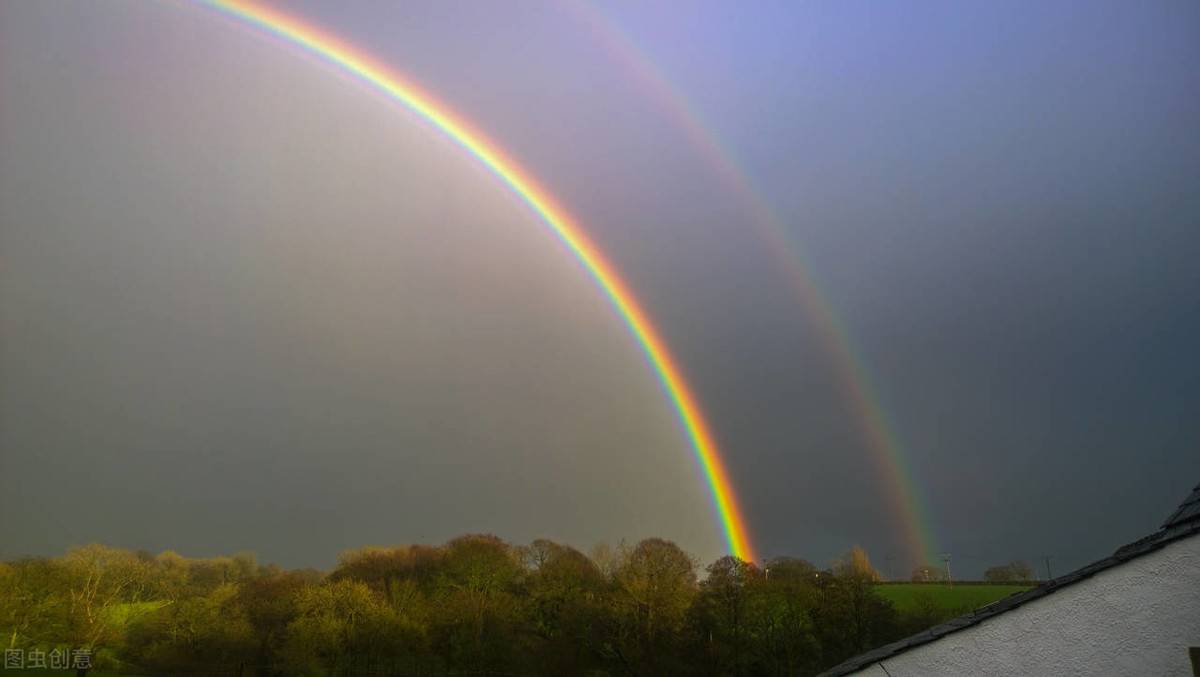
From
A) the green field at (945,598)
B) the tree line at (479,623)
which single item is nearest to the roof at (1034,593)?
the tree line at (479,623)

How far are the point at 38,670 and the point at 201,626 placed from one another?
12.2 meters

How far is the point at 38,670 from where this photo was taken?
226 feet

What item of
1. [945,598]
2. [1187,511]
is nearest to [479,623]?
[945,598]

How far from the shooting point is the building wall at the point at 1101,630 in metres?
4.44

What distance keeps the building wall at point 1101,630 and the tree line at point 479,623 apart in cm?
6974

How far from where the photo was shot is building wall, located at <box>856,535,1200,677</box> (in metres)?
4.44

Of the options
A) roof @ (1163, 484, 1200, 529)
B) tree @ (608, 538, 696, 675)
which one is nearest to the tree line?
tree @ (608, 538, 696, 675)

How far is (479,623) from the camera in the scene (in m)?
73.1

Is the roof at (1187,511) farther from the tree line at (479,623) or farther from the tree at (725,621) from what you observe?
the tree at (725,621)

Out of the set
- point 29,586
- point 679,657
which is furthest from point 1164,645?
point 29,586

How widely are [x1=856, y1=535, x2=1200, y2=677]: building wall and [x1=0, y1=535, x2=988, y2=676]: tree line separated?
69.7 metres

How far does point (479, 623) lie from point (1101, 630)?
73160mm

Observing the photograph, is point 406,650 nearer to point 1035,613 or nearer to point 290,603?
point 290,603

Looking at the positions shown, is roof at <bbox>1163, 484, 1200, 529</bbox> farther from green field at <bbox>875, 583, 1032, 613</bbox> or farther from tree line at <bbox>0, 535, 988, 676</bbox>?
green field at <bbox>875, 583, 1032, 613</bbox>
